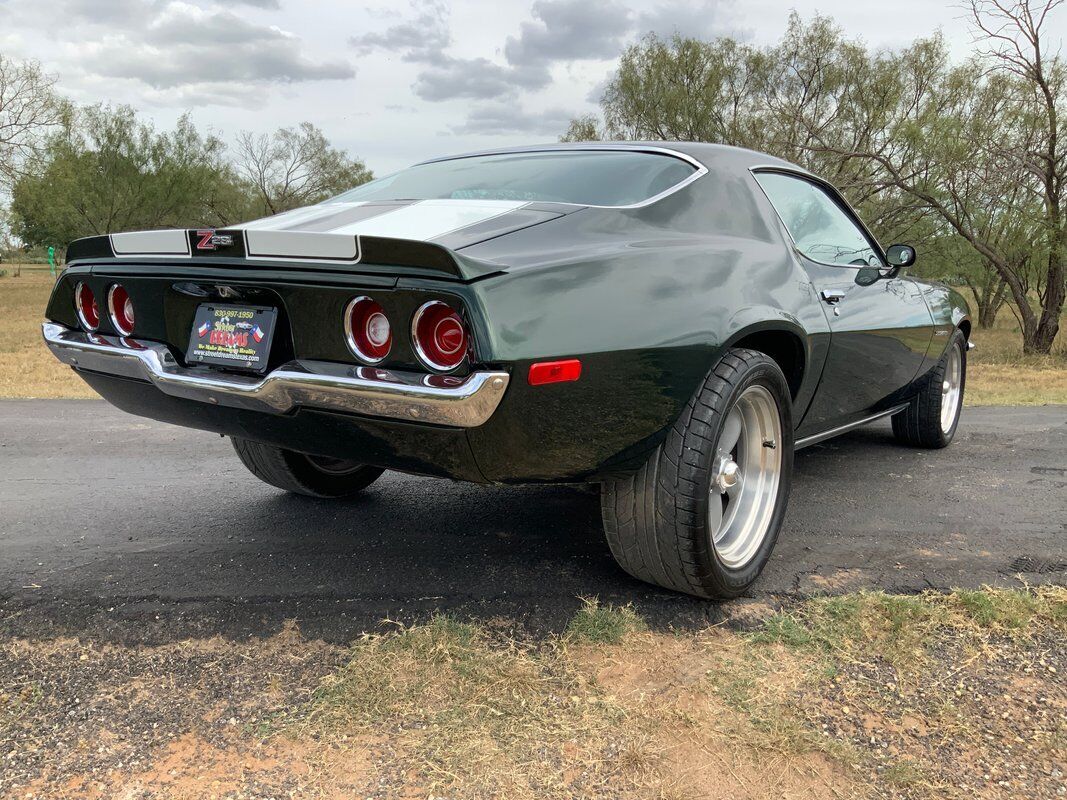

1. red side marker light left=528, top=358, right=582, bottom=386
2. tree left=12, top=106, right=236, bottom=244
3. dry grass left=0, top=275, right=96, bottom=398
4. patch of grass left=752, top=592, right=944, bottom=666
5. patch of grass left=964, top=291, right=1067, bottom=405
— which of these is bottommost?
patch of grass left=964, top=291, right=1067, bottom=405

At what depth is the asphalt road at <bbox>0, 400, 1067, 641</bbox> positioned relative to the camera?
8.27 ft

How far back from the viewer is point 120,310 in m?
2.61

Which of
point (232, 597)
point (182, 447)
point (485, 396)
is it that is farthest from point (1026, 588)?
point (182, 447)

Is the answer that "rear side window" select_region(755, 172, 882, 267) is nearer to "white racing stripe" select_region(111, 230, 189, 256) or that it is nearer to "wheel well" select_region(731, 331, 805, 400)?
"wheel well" select_region(731, 331, 805, 400)

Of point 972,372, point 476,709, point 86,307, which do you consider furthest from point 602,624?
point 972,372

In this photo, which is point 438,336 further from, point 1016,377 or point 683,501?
point 1016,377

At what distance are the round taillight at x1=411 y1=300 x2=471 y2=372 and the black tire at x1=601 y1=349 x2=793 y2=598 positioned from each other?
68 cm

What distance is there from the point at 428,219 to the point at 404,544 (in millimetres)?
1331

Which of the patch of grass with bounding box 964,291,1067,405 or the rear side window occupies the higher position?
the rear side window

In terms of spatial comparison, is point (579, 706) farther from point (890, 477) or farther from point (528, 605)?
point (890, 477)

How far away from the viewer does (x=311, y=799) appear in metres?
1.65

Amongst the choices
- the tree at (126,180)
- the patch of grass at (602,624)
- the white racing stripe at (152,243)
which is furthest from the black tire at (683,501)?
the tree at (126,180)

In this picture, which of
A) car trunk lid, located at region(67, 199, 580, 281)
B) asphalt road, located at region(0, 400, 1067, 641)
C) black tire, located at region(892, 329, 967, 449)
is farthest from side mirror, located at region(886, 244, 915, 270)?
car trunk lid, located at region(67, 199, 580, 281)

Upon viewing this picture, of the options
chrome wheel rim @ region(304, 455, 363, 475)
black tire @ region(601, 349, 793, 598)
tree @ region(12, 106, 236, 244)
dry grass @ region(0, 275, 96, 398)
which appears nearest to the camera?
black tire @ region(601, 349, 793, 598)
